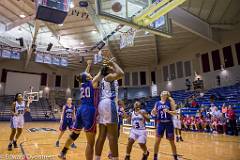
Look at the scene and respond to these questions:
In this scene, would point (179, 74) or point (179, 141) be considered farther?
point (179, 74)

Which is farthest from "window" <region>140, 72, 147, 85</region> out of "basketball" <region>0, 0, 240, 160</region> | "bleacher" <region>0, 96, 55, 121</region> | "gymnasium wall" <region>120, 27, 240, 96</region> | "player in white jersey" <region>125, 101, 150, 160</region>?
"player in white jersey" <region>125, 101, 150, 160</region>

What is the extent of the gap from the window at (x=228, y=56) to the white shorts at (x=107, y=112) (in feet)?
64.8

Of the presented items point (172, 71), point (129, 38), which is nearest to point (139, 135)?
point (129, 38)

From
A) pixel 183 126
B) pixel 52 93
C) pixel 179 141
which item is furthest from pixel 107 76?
pixel 52 93

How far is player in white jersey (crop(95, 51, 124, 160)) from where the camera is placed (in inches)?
123

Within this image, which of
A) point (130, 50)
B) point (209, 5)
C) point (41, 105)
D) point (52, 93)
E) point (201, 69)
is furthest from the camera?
point (52, 93)

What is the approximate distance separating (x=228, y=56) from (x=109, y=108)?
65.9ft

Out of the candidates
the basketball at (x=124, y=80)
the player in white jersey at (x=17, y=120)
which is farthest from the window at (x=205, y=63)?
the player in white jersey at (x=17, y=120)

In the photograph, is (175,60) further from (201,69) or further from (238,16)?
(238,16)

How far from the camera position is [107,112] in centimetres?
317

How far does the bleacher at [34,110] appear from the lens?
23706 millimetres

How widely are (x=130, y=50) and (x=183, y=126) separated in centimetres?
1271

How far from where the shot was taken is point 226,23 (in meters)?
19.1

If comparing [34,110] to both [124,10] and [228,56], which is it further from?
[228,56]
